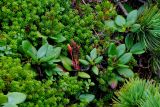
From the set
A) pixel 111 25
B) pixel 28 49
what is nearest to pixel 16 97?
pixel 28 49

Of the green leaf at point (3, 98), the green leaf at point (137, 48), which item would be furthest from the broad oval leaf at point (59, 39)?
the green leaf at point (3, 98)

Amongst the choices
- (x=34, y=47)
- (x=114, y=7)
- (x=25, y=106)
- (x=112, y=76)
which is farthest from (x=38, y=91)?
(x=114, y=7)

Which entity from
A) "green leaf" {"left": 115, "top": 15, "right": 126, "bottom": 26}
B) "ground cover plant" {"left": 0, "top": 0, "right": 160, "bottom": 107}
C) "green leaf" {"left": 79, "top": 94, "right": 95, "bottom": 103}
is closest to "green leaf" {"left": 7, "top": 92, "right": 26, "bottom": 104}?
"ground cover plant" {"left": 0, "top": 0, "right": 160, "bottom": 107}

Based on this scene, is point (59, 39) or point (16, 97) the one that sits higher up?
point (59, 39)

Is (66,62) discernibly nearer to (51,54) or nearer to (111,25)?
(51,54)

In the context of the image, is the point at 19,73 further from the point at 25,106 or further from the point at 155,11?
the point at 155,11

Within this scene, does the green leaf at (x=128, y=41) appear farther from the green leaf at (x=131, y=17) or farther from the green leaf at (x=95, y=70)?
the green leaf at (x=95, y=70)

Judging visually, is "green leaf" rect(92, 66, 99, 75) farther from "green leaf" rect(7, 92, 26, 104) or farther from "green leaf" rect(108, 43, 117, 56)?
"green leaf" rect(7, 92, 26, 104)
